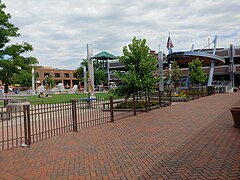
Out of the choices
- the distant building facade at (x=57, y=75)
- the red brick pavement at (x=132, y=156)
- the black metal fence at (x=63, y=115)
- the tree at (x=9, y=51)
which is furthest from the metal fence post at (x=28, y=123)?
the distant building facade at (x=57, y=75)

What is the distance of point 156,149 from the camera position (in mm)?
6520

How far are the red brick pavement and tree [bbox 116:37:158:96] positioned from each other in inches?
252

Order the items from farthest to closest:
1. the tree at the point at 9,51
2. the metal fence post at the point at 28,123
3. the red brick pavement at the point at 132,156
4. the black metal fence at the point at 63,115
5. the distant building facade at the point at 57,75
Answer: the distant building facade at the point at 57,75
the tree at the point at 9,51
the black metal fence at the point at 63,115
the metal fence post at the point at 28,123
the red brick pavement at the point at 132,156

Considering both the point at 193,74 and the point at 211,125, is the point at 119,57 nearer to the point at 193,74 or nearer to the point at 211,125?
the point at 211,125

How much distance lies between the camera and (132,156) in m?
5.94

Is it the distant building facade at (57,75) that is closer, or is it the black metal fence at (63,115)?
the black metal fence at (63,115)

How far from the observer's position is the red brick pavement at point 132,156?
4852 millimetres

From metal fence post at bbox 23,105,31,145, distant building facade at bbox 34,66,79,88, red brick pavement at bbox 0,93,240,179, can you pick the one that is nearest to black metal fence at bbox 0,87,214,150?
metal fence post at bbox 23,105,31,145

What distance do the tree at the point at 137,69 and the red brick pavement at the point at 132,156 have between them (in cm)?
640

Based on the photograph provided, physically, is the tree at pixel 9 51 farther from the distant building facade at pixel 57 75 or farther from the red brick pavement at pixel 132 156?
the distant building facade at pixel 57 75

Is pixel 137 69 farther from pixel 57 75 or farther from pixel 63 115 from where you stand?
pixel 57 75

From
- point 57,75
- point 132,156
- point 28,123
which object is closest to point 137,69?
point 28,123

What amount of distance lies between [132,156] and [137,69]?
33.6ft

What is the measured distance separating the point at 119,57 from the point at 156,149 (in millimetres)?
10551
